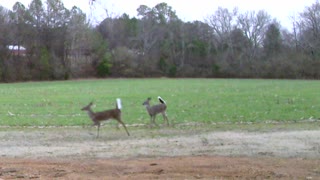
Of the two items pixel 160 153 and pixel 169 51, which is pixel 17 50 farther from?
pixel 160 153

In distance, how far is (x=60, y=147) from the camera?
12.7 metres

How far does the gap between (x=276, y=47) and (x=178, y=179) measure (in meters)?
80.8

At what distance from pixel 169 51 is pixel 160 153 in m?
Result: 74.6

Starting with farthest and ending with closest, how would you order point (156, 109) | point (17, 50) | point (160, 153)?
1. point (17, 50)
2. point (156, 109)
3. point (160, 153)

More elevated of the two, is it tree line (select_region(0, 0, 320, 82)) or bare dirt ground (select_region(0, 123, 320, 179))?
tree line (select_region(0, 0, 320, 82))

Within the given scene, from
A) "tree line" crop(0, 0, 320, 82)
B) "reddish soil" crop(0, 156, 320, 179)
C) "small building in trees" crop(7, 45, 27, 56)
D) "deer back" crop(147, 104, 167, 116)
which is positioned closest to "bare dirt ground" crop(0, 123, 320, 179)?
"reddish soil" crop(0, 156, 320, 179)

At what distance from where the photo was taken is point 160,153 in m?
11.2

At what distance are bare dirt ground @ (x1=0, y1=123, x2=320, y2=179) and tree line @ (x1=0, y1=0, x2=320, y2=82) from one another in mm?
56716

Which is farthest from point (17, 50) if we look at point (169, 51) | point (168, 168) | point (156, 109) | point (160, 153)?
point (168, 168)

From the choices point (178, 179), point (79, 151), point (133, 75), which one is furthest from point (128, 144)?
point (133, 75)

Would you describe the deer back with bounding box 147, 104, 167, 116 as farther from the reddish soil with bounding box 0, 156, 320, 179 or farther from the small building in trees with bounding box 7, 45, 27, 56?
the small building in trees with bounding box 7, 45, 27, 56

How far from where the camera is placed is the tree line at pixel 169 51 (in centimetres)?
7664

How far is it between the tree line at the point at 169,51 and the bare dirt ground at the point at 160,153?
5672cm

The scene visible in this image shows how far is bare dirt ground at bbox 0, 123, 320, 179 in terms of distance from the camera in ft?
28.2
